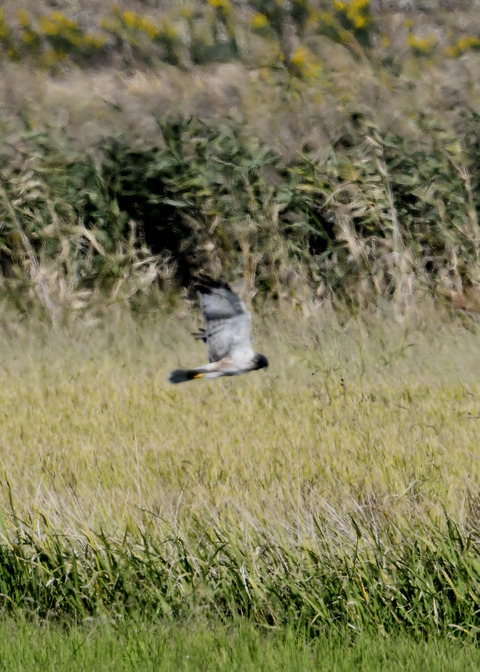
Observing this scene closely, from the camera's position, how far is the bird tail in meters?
5.49

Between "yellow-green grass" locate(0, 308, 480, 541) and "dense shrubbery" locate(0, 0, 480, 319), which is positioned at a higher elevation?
"dense shrubbery" locate(0, 0, 480, 319)

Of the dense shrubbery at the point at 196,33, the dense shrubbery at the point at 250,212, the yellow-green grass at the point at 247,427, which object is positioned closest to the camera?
the yellow-green grass at the point at 247,427

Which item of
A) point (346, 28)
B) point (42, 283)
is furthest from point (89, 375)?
point (346, 28)

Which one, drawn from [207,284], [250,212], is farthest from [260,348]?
[207,284]

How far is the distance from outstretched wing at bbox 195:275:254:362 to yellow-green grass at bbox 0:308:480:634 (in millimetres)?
410

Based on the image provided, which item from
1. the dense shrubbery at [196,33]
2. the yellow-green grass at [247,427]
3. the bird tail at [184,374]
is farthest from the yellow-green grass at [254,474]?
the dense shrubbery at [196,33]

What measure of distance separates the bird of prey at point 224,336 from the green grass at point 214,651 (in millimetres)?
2009

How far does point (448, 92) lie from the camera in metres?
8.84

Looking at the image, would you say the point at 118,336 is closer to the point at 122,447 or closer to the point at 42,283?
the point at 42,283

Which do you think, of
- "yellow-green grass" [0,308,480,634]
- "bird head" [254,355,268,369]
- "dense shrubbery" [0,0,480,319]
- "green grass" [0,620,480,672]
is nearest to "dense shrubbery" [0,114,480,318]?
"dense shrubbery" [0,0,480,319]

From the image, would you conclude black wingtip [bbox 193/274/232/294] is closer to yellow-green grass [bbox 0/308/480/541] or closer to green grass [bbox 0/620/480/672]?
yellow-green grass [bbox 0/308/480/541]

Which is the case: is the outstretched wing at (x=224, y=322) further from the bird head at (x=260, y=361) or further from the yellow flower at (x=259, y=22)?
the yellow flower at (x=259, y=22)

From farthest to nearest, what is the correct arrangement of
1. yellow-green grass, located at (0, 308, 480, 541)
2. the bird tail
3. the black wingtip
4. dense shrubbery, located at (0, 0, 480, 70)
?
dense shrubbery, located at (0, 0, 480, 70) < the bird tail < the black wingtip < yellow-green grass, located at (0, 308, 480, 541)

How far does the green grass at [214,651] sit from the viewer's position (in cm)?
324
